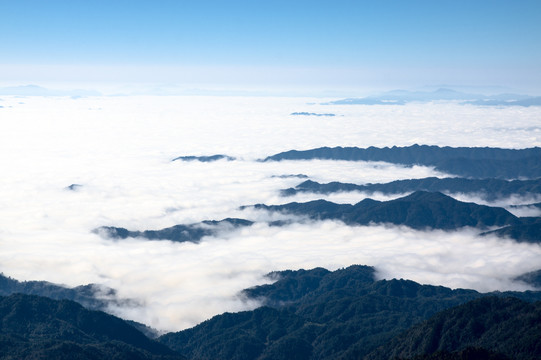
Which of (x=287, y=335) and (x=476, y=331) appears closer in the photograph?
(x=476, y=331)

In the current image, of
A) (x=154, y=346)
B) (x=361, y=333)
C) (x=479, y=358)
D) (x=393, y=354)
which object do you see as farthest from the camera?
(x=361, y=333)

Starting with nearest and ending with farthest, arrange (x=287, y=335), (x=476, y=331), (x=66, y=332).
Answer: (x=476, y=331), (x=66, y=332), (x=287, y=335)

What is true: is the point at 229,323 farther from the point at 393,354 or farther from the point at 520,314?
the point at 520,314

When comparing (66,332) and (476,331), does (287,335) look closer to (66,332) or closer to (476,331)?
(476,331)

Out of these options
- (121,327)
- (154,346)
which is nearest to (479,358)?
(154,346)

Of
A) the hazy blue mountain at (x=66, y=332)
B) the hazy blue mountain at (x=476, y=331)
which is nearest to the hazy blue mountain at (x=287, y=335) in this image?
the hazy blue mountain at (x=476, y=331)

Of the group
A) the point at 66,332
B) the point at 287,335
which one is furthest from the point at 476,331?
the point at 66,332
